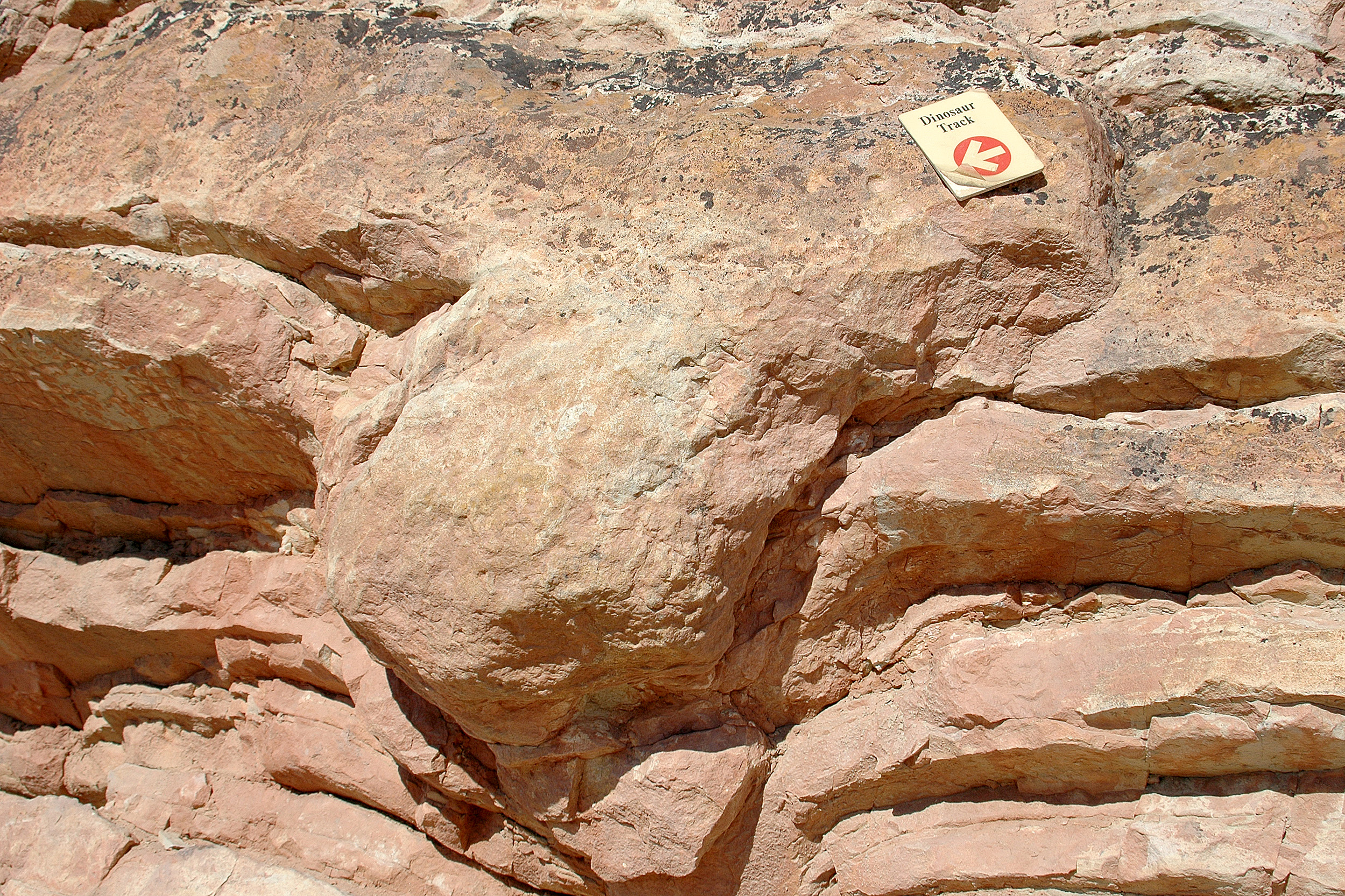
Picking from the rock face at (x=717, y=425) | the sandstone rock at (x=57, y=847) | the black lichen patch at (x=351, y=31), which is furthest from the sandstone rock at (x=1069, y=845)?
the black lichen patch at (x=351, y=31)

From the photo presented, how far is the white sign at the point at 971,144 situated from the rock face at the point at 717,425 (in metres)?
0.06

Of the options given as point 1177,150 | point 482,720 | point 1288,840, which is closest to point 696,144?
point 1177,150

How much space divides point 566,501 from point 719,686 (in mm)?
736

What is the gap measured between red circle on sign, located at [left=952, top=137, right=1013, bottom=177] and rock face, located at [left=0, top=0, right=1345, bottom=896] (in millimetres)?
97

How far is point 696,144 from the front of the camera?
98.8 inches

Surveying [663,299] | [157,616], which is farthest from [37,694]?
[663,299]

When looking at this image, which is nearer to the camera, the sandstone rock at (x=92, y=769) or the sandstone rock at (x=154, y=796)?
the sandstone rock at (x=154, y=796)

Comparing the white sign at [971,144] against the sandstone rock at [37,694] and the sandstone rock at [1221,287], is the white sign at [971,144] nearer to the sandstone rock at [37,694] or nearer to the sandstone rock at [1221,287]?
the sandstone rock at [1221,287]

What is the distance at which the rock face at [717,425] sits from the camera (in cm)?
220

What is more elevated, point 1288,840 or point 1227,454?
point 1227,454

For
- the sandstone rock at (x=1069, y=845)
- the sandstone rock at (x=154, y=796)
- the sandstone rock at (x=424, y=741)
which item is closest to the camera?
the sandstone rock at (x=1069, y=845)

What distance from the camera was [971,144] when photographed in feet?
7.89

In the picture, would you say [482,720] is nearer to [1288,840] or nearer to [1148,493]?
[1148,493]

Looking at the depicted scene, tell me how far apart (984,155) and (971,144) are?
2.0 inches
